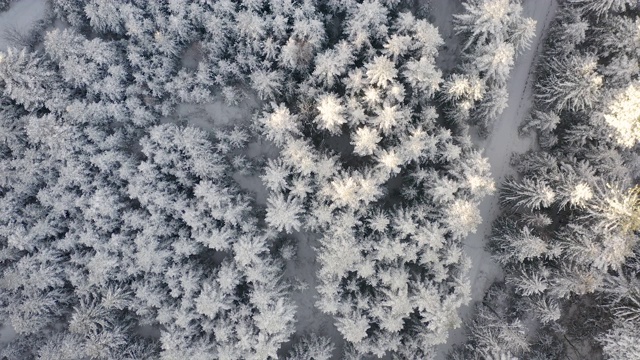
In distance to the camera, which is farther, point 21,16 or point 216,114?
point 21,16

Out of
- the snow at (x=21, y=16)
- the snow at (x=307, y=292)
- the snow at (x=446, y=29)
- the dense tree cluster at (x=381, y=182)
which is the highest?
the snow at (x=446, y=29)

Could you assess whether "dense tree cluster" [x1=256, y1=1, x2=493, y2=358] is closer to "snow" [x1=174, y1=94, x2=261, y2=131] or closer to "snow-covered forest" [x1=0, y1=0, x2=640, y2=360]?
"snow-covered forest" [x1=0, y1=0, x2=640, y2=360]

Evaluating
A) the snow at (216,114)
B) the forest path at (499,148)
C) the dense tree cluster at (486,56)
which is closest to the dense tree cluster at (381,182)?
the dense tree cluster at (486,56)

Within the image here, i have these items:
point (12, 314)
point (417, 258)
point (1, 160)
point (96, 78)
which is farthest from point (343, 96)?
point (12, 314)

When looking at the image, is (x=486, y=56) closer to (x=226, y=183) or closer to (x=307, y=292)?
(x=226, y=183)

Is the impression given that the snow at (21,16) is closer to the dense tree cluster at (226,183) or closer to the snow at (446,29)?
the dense tree cluster at (226,183)

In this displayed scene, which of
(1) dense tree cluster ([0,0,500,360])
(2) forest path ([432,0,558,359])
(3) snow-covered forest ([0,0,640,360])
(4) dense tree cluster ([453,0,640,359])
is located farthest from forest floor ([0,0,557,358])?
(1) dense tree cluster ([0,0,500,360])

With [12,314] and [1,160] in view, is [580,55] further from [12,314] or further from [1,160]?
[12,314]

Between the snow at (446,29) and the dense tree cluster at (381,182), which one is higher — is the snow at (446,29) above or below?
above

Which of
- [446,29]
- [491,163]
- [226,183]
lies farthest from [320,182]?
[446,29]
